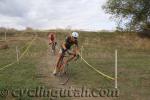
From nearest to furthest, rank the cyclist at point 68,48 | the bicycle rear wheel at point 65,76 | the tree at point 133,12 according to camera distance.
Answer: the cyclist at point 68,48 < the bicycle rear wheel at point 65,76 < the tree at point 133,12

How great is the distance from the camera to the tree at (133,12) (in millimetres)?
48656

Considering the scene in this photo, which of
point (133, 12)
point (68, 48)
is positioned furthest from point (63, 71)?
point (133, 12)

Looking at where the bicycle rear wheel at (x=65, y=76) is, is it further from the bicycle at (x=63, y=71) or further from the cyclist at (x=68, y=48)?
the cyclist at (x=68, y=48)

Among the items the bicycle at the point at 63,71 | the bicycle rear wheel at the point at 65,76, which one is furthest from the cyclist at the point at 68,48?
the bicycle rear wheel at the point at 65,76

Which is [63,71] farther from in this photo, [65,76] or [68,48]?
[68,48]

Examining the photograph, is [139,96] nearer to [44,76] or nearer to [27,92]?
[27,92]

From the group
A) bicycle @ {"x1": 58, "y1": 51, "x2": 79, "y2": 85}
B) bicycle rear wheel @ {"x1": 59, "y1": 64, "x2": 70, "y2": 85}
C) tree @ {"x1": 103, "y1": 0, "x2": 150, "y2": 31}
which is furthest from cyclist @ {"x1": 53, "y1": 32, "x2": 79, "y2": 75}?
tree @ {"x1": 103, "y1": 0, "x2": 150, "y2": 31}

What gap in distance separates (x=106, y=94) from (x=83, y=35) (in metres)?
36.2

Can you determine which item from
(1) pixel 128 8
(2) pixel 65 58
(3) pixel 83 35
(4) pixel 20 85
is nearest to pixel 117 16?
(1) pixel 128 8

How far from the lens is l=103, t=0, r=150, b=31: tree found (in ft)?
160

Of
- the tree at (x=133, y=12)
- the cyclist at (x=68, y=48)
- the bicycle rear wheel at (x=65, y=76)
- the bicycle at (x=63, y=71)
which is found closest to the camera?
the cyclist at (x=68, y=48)

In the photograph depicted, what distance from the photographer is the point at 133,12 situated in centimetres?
4906

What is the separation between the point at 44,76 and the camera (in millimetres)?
17188

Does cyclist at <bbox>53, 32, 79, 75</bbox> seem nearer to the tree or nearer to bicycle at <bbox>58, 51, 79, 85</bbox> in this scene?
bicycle at <bbox>58, 51, 79, 85</bbox>
